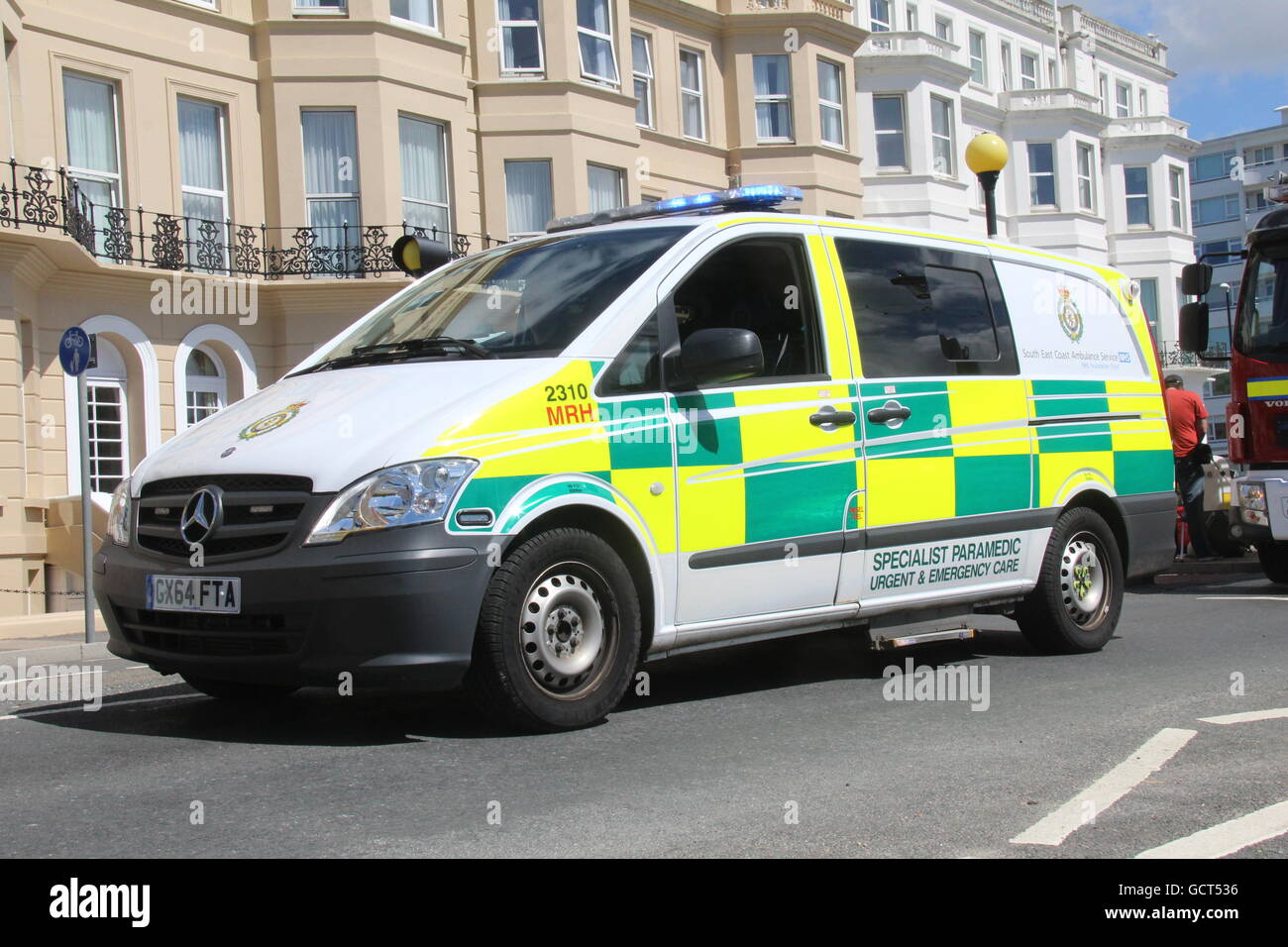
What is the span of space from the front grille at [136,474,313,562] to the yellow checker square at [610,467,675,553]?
1.25 metres

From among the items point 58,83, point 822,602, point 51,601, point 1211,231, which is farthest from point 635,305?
→ point 1211,231

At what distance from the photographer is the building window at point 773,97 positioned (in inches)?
1190

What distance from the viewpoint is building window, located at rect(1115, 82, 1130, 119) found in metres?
49.2

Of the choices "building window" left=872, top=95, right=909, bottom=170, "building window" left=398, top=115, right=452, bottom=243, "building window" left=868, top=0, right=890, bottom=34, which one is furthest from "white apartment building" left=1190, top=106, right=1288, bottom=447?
"building window" left=398, top=115, right=452, bottom=243

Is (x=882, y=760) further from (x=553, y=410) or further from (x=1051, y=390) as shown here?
(x=1051, y=390)

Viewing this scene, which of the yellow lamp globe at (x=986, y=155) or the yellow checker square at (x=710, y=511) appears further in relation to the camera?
the yellow lamp globe at (x=986, y=155)

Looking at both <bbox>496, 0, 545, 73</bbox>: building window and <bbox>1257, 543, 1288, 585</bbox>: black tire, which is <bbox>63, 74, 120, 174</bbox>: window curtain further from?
<bbox>1257, 543, 1288, 585</bbox>: black tire

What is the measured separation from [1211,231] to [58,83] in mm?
86233

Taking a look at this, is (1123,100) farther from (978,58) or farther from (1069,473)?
(1069,473)

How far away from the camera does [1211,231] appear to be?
93062 mm

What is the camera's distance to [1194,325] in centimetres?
1259

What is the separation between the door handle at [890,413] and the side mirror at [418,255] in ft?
7.95

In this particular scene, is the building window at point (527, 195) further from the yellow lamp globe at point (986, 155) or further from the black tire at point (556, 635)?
the black tire at point (556, 635)

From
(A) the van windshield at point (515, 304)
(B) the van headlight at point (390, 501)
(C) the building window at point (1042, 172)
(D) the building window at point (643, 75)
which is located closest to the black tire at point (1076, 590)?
(A) the van windshield at point (515, 304)
